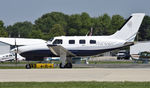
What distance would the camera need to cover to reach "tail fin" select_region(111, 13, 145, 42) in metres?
39.1

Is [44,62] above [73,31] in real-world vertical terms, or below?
below

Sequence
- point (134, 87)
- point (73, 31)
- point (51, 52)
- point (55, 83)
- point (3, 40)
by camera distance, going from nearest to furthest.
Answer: point (134, 87) < point (55, 83) < point (51, 52) < point (3, 40) < point (73, 31)

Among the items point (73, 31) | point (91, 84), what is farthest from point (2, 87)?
point (73, 31)

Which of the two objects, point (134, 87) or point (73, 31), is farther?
point (73, 31)

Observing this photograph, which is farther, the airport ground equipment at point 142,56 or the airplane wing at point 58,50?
the airport ground equipment at point 142,56

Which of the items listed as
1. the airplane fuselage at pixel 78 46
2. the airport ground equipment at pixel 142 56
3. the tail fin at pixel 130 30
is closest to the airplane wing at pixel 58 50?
the airplane fuselage at pixel 78 46

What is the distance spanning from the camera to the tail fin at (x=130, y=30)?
39.1 metres

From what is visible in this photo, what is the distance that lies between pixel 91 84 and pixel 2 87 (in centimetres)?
433

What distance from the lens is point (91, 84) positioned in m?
21.2

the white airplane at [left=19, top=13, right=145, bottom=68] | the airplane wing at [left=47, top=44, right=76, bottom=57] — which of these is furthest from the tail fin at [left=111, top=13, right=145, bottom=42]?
→ the airplane wing at [left=47, top=44, right=76, bottom=57]

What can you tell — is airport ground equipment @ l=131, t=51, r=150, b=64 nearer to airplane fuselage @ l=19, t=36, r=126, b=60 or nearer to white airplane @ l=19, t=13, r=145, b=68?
white airplane @ l=19, t=13, r=145, b=68

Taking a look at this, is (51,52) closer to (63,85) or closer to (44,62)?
(44,62)

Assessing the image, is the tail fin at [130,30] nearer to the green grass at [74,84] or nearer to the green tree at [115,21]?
the green grass at [74,84]

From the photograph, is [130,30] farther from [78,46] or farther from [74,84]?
[74,84]
